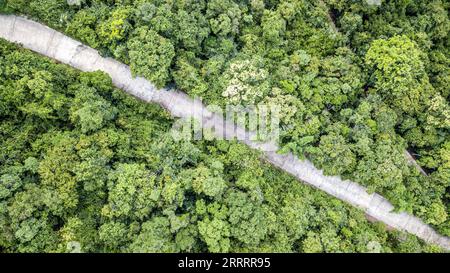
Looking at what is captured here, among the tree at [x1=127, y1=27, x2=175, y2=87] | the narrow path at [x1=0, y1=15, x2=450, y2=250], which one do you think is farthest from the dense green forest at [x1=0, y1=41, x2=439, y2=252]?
the tree at [x1=127, y1=27, x2=175, y2=87]

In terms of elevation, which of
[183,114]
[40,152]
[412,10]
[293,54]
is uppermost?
[412,10]

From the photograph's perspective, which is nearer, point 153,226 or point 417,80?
point 153,226

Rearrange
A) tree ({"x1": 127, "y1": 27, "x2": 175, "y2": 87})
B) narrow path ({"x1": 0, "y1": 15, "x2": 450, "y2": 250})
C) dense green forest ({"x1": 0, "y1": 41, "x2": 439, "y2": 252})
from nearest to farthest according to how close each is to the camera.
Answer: dense green forest ({"x1": 0, "y1": 41, "x2": 439, "y2": 252}), tree ({"x1": 127, "y1": 27, "x2": 175, "y2": 87}), narrow path ({"x1": 0, "y1": 15, "x2": 450, "y2": 250})

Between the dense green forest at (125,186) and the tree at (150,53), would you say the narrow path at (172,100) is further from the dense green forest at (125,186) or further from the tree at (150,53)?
the tree at (150,53)

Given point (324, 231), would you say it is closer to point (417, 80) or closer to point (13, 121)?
point (417, 80)

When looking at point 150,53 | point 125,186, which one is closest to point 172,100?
point 150,53

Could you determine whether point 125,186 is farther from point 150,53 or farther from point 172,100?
point 150,53

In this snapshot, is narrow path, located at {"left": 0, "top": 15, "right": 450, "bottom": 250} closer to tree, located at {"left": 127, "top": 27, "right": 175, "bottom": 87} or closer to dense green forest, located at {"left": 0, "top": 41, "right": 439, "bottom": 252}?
dense green forest, located at {"left": 0, "top": 41, "right": 439, "bottom": 252}

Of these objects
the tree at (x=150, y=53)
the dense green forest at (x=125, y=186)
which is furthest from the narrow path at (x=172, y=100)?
the tree at (x=150, y=53)
